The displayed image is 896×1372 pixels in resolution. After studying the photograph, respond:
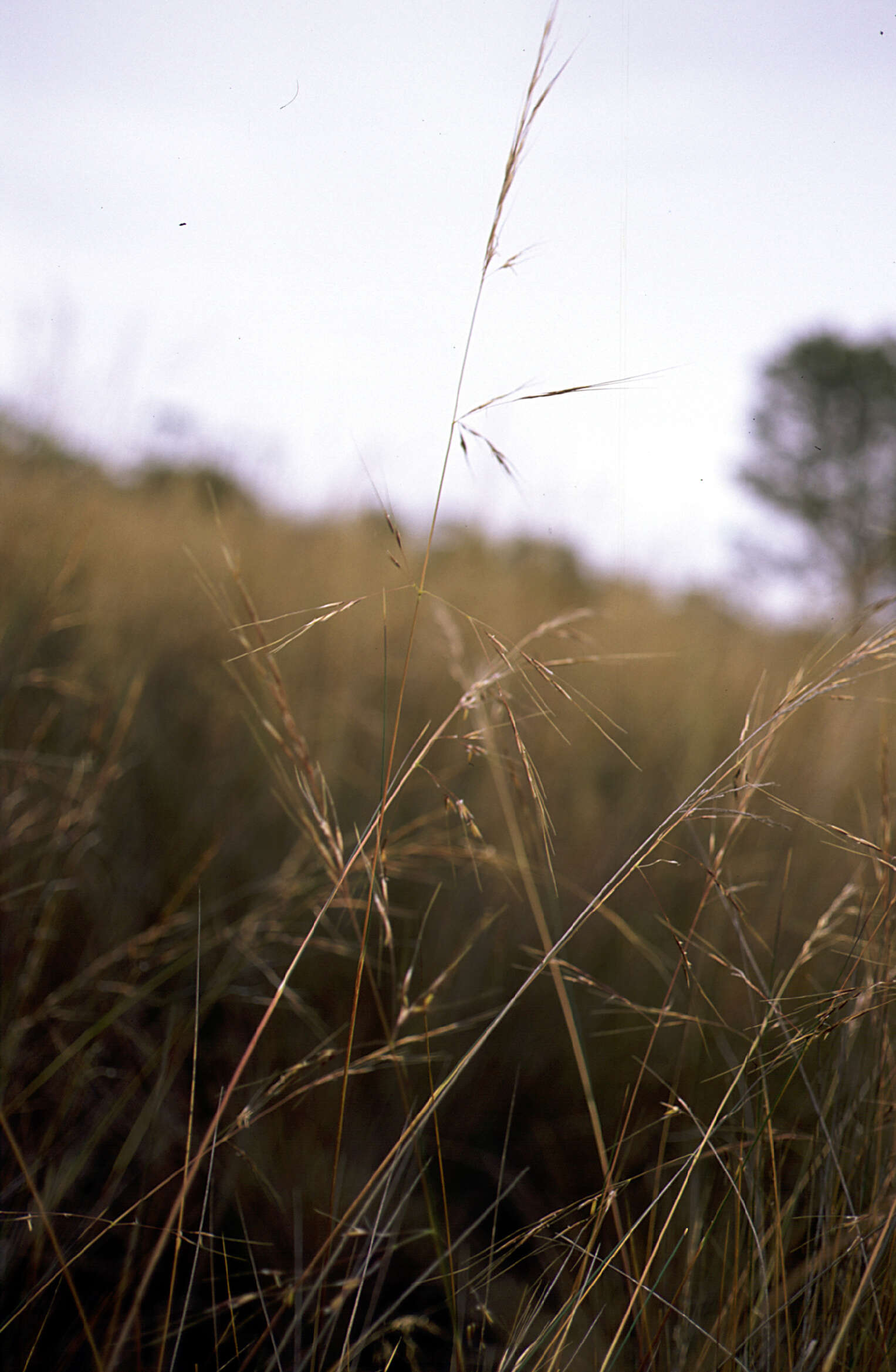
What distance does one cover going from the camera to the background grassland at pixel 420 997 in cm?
65

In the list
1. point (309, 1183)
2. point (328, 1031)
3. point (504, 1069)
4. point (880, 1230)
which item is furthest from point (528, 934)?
point (880, 1230)

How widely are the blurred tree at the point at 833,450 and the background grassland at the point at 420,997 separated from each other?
53.4 inches

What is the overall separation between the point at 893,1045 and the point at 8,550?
229 cm

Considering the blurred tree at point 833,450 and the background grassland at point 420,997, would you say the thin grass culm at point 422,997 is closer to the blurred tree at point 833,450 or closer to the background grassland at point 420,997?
the background grassland at point 420,997

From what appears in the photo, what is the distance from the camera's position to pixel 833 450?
5.00 meters

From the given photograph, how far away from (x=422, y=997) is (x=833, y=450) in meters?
5.13

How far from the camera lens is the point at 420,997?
0.81m

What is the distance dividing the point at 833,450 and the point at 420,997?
16.6 ft

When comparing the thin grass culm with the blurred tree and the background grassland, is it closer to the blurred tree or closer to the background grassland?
the background grassland

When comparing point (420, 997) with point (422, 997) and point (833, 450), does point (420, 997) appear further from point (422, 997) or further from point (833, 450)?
point (833, 450)

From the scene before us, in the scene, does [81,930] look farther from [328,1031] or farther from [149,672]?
[149,672]

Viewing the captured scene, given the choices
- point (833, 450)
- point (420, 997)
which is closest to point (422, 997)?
point (420, 997)

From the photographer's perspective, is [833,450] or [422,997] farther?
[833,450]

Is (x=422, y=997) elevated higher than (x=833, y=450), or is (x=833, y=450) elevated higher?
(x=833, y=450)
